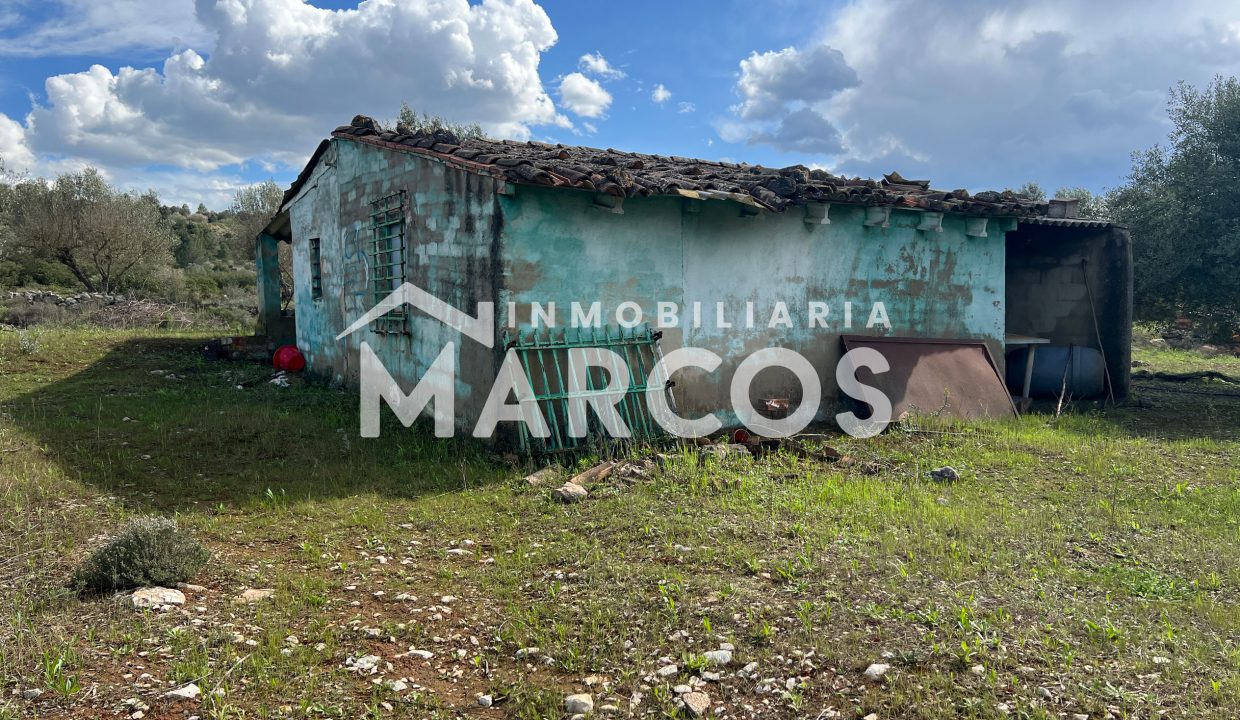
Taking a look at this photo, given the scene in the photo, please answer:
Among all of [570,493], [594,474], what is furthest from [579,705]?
[594,474]

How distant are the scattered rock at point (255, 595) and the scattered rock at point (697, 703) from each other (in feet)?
8.05

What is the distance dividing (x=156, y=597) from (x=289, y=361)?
30.4 feet

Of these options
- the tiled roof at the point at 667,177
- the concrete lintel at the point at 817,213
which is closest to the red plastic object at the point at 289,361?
the tiled roof at the point at 667,177

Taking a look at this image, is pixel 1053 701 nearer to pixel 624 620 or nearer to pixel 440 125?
pixel 624 620

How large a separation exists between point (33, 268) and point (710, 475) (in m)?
26.4

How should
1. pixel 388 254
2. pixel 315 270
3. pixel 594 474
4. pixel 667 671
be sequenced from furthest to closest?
1. pixel 315 270
2. pixel 388 254
3. pixel 594 474
4. pixel 667 671

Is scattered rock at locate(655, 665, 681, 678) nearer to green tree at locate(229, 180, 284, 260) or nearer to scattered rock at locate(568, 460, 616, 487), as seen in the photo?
scattered rock at locate(568, 460, 616, 487)

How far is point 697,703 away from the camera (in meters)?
3.05

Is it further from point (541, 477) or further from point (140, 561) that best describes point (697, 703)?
point (541, 477)

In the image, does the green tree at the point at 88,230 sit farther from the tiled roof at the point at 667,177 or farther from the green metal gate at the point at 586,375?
the green metal gate at the point at 586,375

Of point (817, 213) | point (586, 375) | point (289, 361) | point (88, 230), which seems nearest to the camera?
point (586, 375)

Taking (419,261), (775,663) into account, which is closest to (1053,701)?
(775,663)

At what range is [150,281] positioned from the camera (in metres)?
23.3

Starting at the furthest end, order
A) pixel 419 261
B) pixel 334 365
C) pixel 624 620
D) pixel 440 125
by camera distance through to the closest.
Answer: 1. pixel 440 125
2. pixel 334 365
3. pixel 419 261
4. pixel 624 620
